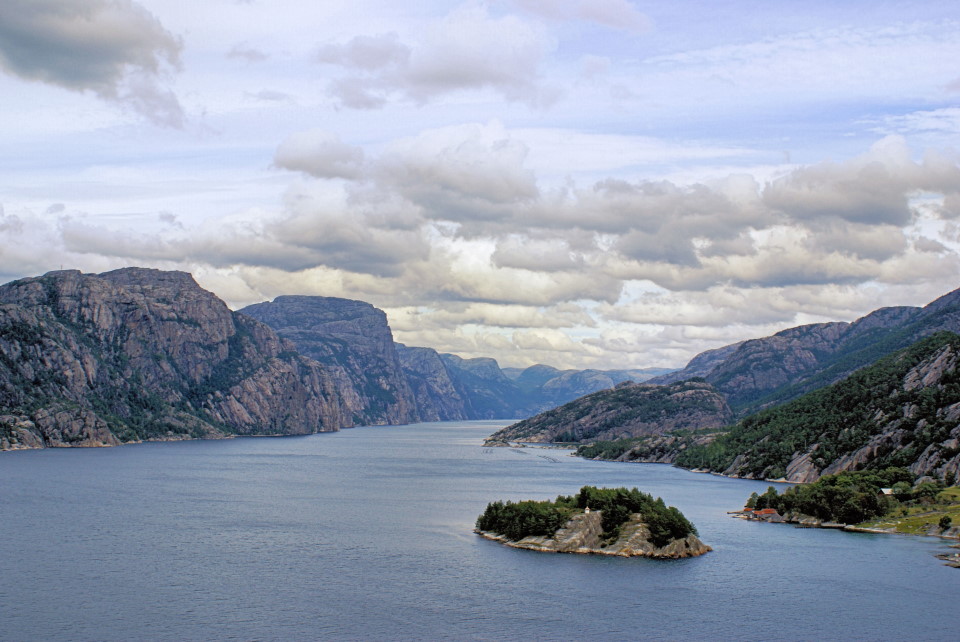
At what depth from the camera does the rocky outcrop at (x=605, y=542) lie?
149m

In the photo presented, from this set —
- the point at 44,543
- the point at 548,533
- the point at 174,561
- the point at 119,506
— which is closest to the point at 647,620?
the point at 548,533

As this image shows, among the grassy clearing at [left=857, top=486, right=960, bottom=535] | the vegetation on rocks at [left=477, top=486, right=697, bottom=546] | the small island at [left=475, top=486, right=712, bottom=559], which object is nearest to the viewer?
the small island at [left=475, top=486, right=712, bottom=559]

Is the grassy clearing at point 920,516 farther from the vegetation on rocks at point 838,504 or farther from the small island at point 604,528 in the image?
the small island at point 604,528

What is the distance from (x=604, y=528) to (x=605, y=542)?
355 centimetres

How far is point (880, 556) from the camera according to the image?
151m

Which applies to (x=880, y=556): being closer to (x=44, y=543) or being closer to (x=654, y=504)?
(x=654, y=504)

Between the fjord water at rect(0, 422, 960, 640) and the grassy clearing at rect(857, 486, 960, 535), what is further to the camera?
the grassy clearing at rect(857, 486, 960, 535)

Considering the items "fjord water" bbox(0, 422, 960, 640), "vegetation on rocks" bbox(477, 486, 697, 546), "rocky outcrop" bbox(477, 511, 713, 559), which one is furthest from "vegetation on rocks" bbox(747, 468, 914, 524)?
"rocky outcrop" bbox(477, 511, 713, 559)

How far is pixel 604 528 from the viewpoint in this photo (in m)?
155

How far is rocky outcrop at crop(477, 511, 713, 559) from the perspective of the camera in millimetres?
149000

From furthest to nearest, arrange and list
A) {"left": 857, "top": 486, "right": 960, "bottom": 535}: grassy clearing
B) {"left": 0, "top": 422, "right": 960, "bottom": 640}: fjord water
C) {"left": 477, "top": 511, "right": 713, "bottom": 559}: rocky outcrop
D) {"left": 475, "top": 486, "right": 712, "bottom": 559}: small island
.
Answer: {"left": 857, "top": 486, "right": 960, "bottom": 535}: grassy clearing → {"left": 475, "top": 486, "right": 712, "bottom": 559}: small island → {"left": 477, "top": 511, "right": 713, "bottom": 559}: rocky outcrop → {"left": 0, "top": 422, "right": 960, "bottom": 640}: fjord water

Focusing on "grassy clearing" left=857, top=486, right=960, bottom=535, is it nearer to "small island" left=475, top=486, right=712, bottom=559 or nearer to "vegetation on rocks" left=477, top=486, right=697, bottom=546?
"small island" left=475, top=486, right=712, bottom=559

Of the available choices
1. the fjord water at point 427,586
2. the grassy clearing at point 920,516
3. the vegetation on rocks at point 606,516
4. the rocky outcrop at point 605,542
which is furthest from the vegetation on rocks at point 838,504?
the rocky outcrop at point 605,542

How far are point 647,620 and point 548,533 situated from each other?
46.6m
